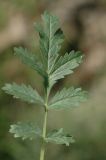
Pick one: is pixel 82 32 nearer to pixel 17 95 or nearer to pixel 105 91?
pixel 105 91

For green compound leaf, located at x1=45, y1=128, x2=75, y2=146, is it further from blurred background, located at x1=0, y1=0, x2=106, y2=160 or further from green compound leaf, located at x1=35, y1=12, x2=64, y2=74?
blurred background, located at x1=0, y1=0, x2=106, y2=160

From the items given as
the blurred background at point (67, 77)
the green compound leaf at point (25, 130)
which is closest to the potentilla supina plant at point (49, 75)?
the green compound leaf at point (25, 130)

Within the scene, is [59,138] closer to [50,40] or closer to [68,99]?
[68,99]

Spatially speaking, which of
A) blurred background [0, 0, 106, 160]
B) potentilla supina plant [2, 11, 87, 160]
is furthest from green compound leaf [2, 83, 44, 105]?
blurred background [0, 0, 106, 160]

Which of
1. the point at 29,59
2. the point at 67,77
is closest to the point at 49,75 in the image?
the point at 29,59

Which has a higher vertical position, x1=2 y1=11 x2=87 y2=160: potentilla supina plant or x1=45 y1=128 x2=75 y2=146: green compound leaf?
x1=2 y1=11 x2=87 y2=160: potentilla supina plant

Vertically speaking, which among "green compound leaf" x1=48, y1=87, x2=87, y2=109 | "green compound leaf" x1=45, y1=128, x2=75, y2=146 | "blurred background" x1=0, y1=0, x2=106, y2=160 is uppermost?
"blurred background" x1=0, y1=0, x2=106, y2=160
